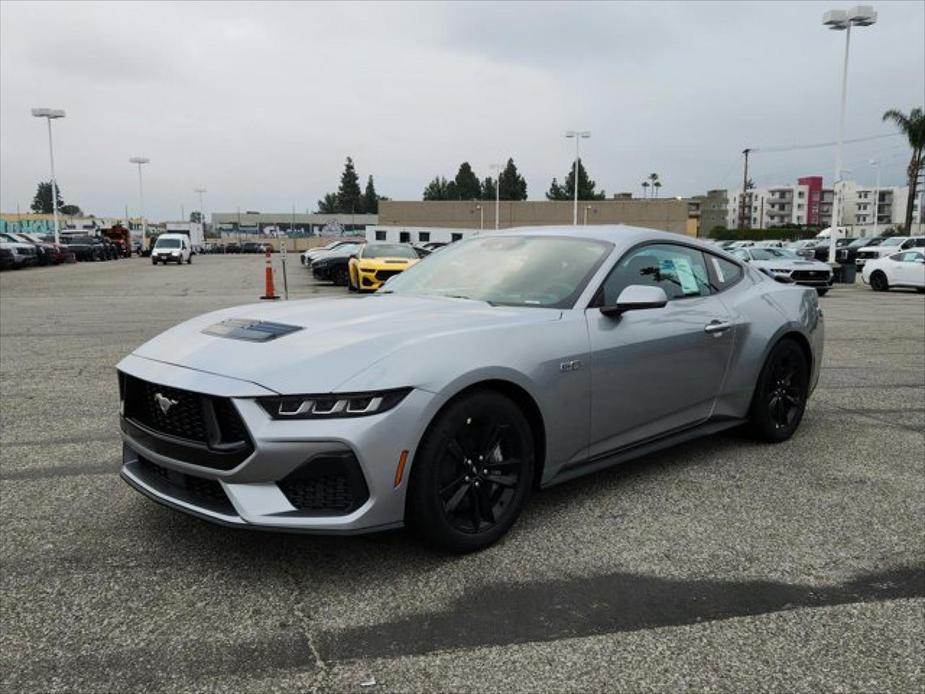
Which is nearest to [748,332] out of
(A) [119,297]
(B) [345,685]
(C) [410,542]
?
(C) [410,542]

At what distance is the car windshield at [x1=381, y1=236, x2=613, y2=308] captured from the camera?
389 centimetres

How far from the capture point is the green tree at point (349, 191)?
490 ft

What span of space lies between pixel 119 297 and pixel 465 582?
1661 cm

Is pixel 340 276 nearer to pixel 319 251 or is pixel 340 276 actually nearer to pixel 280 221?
pixel 319 251

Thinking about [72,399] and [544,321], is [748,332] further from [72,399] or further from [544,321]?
[72,399]

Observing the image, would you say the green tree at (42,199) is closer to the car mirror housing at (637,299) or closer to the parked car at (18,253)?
the parked car at (18,253)

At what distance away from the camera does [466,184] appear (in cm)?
13375

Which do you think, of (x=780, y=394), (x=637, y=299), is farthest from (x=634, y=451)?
(x=780, y=394)

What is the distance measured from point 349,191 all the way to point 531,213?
78.2 meters

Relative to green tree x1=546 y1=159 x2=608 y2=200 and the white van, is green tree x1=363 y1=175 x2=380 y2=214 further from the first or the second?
the white van

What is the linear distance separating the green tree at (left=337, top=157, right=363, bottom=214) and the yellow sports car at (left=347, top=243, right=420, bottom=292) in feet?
435

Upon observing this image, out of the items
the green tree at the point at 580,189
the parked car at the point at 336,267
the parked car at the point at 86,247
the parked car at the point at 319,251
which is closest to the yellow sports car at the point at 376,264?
the parked car at the point at 336,267

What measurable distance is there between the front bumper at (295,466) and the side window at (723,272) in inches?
102

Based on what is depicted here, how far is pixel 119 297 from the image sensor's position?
17484mm
